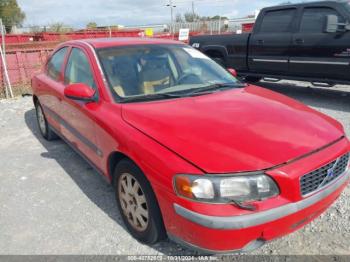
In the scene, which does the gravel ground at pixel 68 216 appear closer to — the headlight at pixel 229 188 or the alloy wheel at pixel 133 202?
the alloy wheel at pixel 133 202

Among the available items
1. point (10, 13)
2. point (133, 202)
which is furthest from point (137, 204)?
point (10, 13)

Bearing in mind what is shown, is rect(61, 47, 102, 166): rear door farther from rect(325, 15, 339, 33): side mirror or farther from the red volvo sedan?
rect(325, 15, 339, 33): side mirror

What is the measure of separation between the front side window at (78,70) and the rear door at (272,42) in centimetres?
500

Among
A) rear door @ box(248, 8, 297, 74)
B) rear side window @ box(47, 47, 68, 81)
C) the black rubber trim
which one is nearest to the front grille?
the black rubber trim

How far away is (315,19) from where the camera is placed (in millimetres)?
7035

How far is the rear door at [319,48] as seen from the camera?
6.54 m

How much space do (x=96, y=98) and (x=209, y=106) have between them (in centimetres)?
109

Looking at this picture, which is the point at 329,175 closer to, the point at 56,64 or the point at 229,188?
the point at 229,188

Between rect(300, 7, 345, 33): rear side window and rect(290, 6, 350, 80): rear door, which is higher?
rect(300, 7, 345, 33): rear side window

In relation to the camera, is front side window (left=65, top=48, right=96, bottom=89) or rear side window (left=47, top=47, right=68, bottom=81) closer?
front side window (left=65, top=48, right=96, bottom=89)

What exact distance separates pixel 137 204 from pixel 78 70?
1.86m

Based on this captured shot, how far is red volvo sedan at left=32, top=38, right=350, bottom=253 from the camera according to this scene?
84.9 inches

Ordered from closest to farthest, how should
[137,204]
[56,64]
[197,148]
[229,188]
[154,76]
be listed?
1. [229,188]
2. [197,148]
3. [137,204]
4. [154,76]
5. [56,64]

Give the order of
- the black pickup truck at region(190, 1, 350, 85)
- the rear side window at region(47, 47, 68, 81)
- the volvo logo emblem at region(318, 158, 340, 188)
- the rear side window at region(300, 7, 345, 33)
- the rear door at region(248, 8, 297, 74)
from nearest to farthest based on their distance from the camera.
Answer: the volvo logo emblem at region(318, 158, 340, 188) → the rear side window at region(47, 47, 68, 81) → the black pickup truck at region(190, 1, 350, 85) → the rear side window at region(300, 7, 345, 33) → the rear door at region(248, 8, 297, 74)
